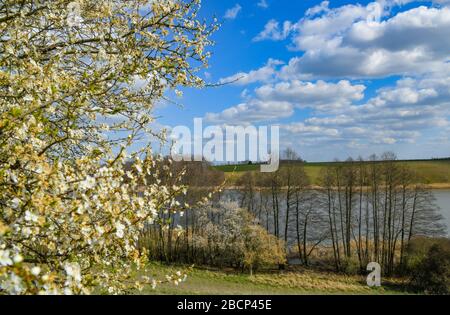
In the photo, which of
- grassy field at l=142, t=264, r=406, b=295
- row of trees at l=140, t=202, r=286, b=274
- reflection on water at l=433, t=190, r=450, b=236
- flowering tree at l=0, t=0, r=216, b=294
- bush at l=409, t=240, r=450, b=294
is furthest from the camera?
reflection on water at l=433, t=190, r=450, b=236

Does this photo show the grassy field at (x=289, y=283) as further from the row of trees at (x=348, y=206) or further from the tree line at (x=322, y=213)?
the row of trees at (x=348, y=206)

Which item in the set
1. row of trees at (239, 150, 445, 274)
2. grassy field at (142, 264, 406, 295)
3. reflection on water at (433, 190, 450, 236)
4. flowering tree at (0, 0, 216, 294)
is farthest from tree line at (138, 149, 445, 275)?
flowering tree at (0, 0, 216, 294)

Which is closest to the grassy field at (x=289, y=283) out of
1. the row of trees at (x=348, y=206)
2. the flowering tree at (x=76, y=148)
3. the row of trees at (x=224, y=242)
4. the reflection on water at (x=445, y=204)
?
the row of trees at (x=224, y=242)

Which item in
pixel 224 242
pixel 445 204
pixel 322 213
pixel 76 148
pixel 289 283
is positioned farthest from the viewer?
pixel 445 204

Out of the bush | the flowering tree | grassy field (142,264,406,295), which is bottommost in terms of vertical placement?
grassy field (142,264,406,295)

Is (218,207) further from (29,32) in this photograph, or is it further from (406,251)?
(29,32)

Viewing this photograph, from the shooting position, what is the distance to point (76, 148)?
7.23m

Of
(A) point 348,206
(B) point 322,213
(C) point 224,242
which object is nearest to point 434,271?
(A) point 348,206

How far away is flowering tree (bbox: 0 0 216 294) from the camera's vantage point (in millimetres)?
3295

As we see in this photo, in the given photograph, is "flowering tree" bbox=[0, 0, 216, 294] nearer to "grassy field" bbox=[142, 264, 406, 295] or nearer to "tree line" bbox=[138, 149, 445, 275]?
"grassy field" bbox=[142, 264, 406, 295]

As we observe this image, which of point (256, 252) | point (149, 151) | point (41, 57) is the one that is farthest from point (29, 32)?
point (256, 252)

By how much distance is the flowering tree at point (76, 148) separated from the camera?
10.8 feet

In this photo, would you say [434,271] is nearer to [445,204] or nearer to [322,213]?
[322,213]

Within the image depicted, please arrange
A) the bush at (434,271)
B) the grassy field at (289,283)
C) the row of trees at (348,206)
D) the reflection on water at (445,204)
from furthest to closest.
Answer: the reflection on water at (445,204), the row of trees at (348,206), the bush at (434,271), the grassy field at (289,283)
